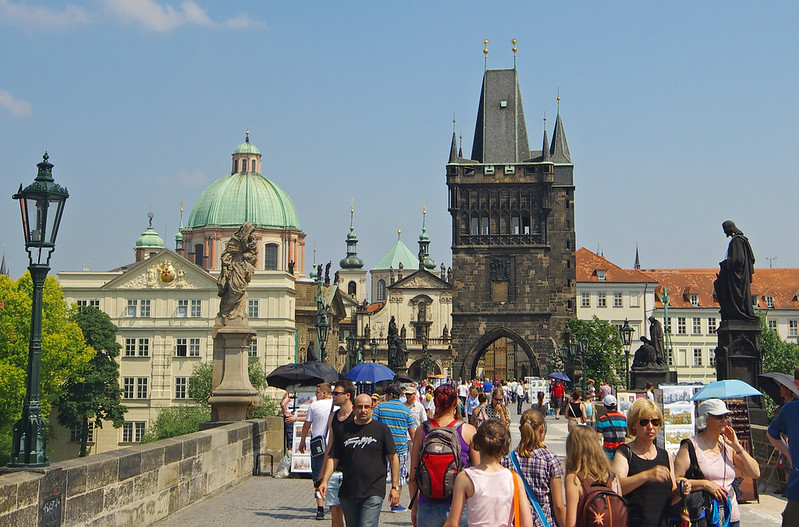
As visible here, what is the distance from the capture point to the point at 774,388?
1195 centimetres

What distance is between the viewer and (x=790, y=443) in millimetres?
7215

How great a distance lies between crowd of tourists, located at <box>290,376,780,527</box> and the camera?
20.2ft

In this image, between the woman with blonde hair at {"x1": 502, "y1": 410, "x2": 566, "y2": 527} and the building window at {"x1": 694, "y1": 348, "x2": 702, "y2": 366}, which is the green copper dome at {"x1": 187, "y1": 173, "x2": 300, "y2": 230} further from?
the woman with blonde hair at {"x1": 502, "y1": 410, "x2": 566, "y2": 527}

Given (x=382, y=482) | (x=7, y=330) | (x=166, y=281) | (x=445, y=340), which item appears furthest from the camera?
(x=445, y=340)

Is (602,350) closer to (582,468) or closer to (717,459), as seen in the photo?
(717,459)

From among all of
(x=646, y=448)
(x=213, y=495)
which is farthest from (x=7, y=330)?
(x=646, y=448)

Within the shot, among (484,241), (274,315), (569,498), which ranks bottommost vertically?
(569,498)

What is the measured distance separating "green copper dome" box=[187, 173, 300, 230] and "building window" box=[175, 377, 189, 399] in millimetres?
27451

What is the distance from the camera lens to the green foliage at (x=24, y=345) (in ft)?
162

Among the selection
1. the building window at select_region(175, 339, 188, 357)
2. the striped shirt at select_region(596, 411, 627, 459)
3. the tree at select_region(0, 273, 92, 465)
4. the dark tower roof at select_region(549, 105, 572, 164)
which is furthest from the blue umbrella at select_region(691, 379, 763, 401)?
the dark tower roof at select_region(549, 105, 572, 164)

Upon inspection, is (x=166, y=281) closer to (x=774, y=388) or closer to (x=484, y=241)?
(x=484, y=241)

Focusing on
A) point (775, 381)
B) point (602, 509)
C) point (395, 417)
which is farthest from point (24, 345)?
point (602, 509)

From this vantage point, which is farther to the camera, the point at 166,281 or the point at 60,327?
the point at 166,281

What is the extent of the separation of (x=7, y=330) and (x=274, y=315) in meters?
23.9
